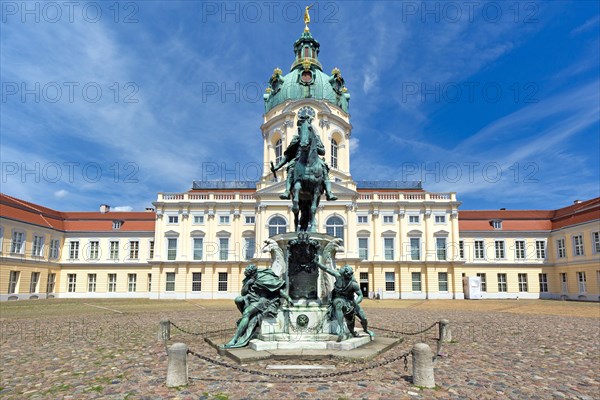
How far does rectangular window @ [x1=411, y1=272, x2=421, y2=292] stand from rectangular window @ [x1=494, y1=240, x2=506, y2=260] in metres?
11.1

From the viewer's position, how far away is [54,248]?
4803 centimetres

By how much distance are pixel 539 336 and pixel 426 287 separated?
32.2 metres

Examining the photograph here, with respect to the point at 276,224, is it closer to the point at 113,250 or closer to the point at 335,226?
the point at 335,226

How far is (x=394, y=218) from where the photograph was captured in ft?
151

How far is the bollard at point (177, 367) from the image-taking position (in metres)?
6.42

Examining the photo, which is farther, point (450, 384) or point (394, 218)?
point (394, 218)

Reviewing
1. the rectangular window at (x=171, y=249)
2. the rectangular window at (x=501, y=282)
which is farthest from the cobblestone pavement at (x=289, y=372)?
the rectangular window at (x=501, y=282)

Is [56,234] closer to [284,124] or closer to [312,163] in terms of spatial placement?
[284,124]

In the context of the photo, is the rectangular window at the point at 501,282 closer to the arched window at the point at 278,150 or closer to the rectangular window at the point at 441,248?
the rectangular window at the point at 441,248

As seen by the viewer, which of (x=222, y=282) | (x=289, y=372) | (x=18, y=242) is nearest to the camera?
(x=289, y=372)

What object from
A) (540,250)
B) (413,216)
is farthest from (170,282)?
(540,250)

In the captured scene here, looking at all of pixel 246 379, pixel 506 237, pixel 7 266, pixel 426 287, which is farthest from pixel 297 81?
pixel 246 379

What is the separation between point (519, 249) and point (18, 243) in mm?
55684

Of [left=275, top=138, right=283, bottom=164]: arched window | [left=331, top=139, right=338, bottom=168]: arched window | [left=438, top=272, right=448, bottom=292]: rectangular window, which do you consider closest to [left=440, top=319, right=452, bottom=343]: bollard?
[left=438, top=272, right=448, bottom=292]: rectangular window
